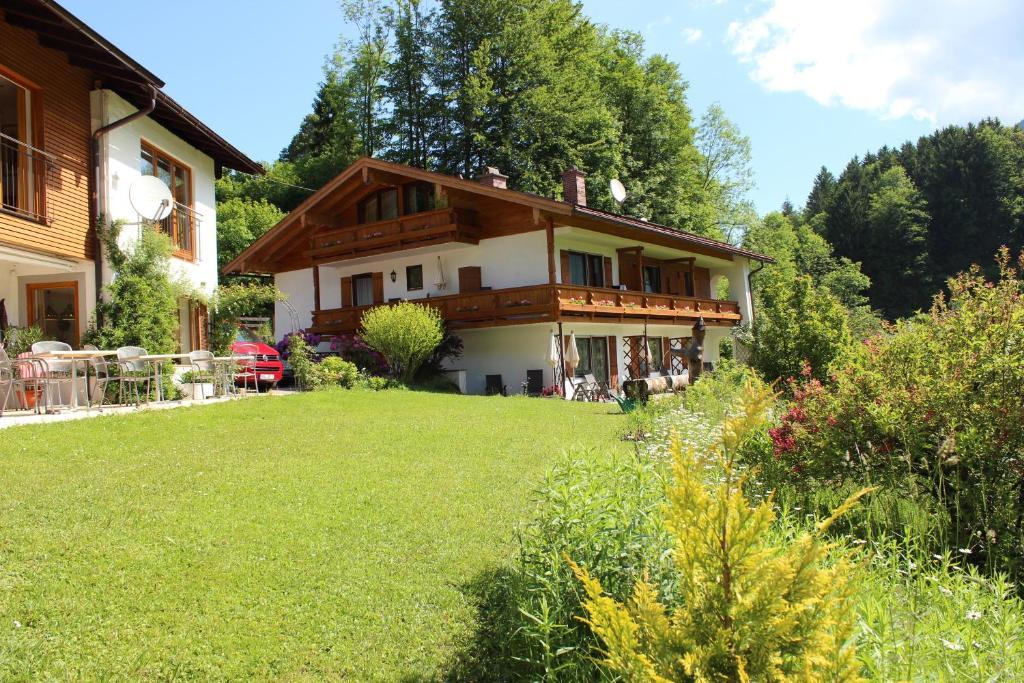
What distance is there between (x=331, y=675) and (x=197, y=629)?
0.89m

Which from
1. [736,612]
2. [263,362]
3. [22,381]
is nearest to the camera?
[736,612]

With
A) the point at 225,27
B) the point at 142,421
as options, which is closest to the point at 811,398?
the point at 142,421

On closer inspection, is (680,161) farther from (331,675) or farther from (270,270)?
(331,675)

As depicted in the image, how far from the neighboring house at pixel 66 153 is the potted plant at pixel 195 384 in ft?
6.48

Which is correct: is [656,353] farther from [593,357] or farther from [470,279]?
[470,279]

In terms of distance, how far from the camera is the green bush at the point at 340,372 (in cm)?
1727

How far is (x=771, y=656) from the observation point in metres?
1.93

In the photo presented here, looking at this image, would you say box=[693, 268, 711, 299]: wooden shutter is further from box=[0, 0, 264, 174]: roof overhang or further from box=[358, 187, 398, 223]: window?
box=[0, 0, 264, 174]: roof overhang

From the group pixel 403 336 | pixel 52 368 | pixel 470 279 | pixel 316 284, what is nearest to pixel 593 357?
pixel 470 279

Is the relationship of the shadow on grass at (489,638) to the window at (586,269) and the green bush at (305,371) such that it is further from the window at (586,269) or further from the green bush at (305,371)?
the window at (586,269)

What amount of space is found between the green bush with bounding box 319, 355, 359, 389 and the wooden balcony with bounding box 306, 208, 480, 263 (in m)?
5.76

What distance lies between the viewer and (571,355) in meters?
20.0

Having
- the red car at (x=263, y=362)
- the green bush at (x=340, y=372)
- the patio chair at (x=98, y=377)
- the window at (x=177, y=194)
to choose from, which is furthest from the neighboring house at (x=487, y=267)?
the patio chair at (x=98, y=377)

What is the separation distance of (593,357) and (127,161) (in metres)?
14.3
